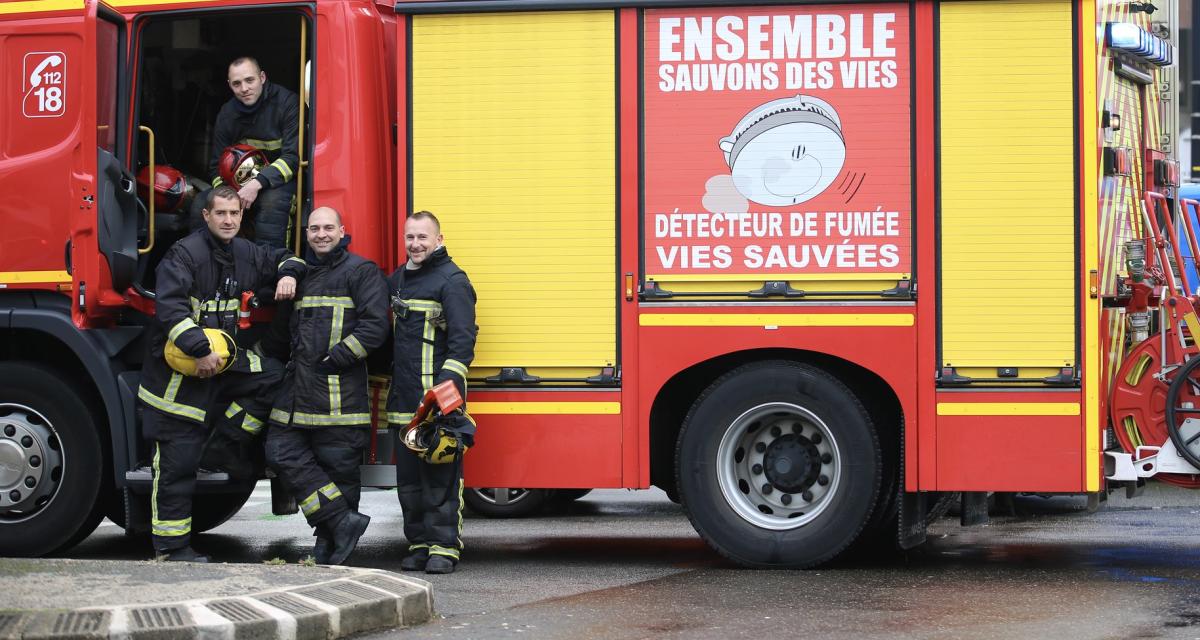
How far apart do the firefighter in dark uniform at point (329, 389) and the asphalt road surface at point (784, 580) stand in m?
0.62

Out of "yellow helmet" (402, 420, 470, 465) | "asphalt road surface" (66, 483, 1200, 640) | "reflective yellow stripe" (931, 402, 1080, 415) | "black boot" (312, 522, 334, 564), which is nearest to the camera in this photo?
"asphalt road surface" (66, 483, 1200, 640)

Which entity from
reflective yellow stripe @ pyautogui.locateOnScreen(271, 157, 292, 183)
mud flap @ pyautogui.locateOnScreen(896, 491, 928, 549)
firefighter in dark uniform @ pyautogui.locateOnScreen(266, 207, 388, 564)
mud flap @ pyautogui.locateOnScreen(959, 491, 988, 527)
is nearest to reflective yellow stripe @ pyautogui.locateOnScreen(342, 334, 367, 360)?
firefighter in dark uniform @ pyautogui.locateOnScreen(266, 207, 388, 564)

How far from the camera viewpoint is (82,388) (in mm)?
8922

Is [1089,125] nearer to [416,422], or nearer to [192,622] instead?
[416,422]

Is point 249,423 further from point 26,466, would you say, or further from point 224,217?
point 26,466

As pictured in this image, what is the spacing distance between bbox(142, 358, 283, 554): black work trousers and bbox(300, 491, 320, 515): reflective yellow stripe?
503 mm

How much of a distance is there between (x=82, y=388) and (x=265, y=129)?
5.38ft

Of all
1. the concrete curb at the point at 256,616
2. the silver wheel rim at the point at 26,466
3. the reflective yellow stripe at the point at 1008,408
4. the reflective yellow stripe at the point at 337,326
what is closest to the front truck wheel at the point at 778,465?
the reflective yellow stripe at the point at 1008,408

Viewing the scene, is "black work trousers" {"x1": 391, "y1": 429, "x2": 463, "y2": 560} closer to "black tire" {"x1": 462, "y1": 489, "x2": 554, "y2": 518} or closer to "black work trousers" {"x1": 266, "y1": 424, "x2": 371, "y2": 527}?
"black work trousers" {"x1": 266, "y1": 424, "x2": 371, "y2": 527}

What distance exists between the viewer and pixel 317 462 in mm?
8562

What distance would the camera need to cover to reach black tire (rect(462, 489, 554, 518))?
1137 centimetres


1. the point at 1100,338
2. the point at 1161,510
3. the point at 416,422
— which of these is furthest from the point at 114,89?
the point at 1161,510

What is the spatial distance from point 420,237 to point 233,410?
134 cm

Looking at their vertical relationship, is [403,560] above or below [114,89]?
below
